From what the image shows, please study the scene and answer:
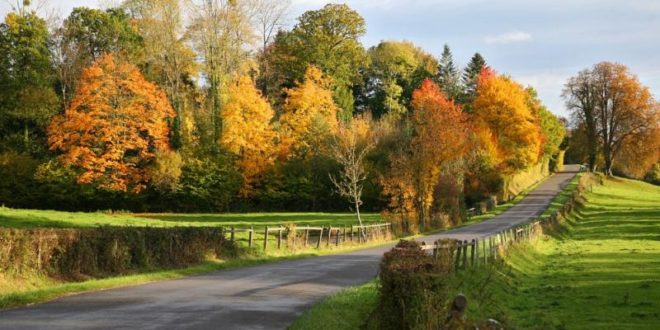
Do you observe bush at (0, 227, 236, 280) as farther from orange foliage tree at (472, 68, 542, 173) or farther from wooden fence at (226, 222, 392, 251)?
orange foliage tree at (472, 68, 542, 173)

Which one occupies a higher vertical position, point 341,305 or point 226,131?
point 226,131

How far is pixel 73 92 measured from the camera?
217 ft

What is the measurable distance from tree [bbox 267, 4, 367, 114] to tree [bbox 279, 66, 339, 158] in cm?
1084

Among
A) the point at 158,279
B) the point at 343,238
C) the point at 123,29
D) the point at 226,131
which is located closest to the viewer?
the point at 158,279

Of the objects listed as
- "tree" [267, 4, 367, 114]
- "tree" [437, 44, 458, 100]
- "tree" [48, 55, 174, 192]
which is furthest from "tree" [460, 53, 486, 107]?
"tree" [48, 55, 174, 192]

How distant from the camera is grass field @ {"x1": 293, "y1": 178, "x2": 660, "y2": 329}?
15000mm

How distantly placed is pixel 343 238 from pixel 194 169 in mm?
29002

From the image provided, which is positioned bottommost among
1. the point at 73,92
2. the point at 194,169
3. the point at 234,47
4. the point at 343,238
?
the point at 343,238

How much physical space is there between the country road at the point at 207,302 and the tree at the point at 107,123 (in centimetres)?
3779

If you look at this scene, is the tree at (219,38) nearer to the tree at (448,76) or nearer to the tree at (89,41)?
the tree at (89,41)

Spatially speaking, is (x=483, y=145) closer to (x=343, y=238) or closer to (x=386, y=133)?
(x=386, y=133)

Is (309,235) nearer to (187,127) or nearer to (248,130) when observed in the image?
(248,130)

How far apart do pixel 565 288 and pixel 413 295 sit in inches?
520

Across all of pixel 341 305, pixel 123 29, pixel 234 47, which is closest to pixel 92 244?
pixel 341 305
